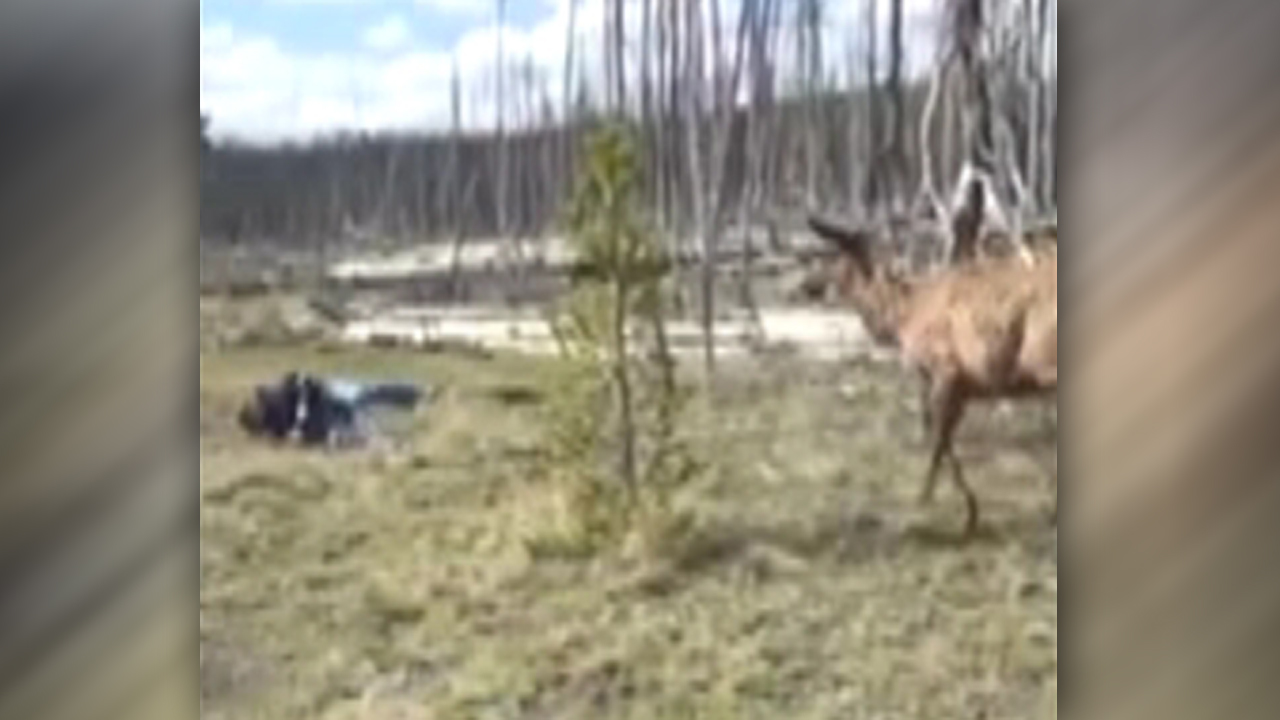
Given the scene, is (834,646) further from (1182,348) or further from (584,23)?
(584,23)

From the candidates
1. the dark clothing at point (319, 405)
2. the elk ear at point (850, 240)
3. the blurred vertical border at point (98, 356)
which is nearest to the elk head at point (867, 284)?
the elk ear at point (850, 240)

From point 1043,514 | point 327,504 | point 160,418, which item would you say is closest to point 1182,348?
point 1043,514

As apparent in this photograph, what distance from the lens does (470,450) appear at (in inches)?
126

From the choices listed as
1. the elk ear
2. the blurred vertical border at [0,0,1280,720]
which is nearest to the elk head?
the elk ear

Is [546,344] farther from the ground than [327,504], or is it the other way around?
[546,344]

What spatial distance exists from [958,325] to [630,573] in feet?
2.21

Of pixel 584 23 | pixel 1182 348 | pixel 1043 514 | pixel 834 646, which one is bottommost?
pixel 834 646

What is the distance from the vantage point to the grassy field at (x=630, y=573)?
3.17m

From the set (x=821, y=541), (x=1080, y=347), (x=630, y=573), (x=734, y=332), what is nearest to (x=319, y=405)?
(x=630, y=573)

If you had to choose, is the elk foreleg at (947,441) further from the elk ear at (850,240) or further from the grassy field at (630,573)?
the elk ear at (850,240)

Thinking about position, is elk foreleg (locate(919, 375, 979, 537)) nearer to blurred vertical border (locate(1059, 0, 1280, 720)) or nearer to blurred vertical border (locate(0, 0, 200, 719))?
blurred vertical border (locate(1059, 0, 1280, 720))

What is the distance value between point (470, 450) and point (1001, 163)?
972 millimetres

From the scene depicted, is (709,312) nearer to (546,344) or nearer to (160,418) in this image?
(546,344)

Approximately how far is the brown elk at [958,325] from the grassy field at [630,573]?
0.13 feet
